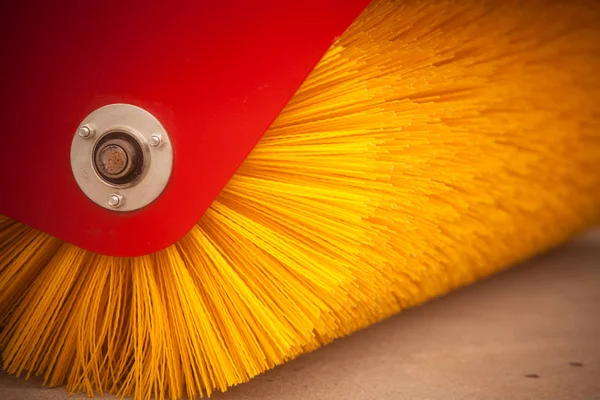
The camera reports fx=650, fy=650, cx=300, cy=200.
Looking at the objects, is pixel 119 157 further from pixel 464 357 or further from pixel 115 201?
pixel 464 357

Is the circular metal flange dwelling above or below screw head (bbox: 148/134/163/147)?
below

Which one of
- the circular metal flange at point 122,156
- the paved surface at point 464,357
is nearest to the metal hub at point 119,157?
the circular metal flange at point 122,156

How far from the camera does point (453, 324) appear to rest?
95cm

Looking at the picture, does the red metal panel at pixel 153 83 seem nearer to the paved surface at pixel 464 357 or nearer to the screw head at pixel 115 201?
the screw head at pixel 115 201

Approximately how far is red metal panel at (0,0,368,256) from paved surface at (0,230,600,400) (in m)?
0.20

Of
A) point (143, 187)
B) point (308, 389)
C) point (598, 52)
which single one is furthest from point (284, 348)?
point (598, 52)

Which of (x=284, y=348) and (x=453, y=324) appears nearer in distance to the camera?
(x=284, y=348)

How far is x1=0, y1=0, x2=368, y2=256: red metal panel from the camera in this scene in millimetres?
613

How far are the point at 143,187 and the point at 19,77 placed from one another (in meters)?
0.17

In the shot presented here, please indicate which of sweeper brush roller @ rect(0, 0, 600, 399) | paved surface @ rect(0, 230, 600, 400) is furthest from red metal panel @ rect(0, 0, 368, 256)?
paved surface @ rect(0, 230, 600, 400)

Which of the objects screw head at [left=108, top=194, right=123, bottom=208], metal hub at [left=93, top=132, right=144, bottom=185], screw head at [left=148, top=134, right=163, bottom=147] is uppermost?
screw head at [left=148, top=134, right=163, bottom=147]

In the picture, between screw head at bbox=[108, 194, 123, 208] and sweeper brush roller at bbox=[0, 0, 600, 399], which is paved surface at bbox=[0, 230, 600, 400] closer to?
sweeper brush roller at bbox=[0, 0, 600, 399]

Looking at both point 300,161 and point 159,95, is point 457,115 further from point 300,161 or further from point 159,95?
point 159,95

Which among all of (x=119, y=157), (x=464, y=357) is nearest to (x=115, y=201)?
(x=119, y=157)
